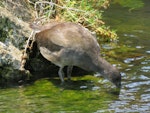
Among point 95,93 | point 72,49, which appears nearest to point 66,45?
point 72,49

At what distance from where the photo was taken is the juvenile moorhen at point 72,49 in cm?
851

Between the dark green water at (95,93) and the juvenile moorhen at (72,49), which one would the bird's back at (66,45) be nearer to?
the juvenile moorhen at (72,49)

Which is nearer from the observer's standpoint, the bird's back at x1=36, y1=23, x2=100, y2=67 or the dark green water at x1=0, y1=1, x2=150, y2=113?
the dark green water at x1=0, y1=1, x2=150, y2=113

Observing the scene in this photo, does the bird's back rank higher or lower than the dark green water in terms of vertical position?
higher

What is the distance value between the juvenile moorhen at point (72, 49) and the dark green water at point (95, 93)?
0.81ft

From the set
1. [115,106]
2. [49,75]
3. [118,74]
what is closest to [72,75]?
[49,75]

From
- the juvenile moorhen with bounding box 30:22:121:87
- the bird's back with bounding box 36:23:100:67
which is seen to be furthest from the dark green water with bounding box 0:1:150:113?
the bird's back with bounding box 36:23:100:67

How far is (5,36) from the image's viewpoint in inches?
346

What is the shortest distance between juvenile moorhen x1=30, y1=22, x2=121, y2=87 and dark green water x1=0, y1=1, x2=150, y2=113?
0.81 ft

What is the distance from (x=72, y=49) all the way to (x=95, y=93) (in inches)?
35.9

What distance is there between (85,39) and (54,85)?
97cm

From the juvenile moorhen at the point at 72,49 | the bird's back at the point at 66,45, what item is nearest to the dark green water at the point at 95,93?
the juvenile moorhen at the point at 72,49

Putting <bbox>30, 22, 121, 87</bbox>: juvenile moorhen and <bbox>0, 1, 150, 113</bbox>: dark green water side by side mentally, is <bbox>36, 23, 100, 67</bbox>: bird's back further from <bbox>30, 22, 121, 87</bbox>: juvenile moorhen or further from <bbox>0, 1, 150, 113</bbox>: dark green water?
<bbox>0, 1, 150, 113</bbox>: dark green water

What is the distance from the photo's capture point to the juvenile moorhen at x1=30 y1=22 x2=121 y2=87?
851 cm
